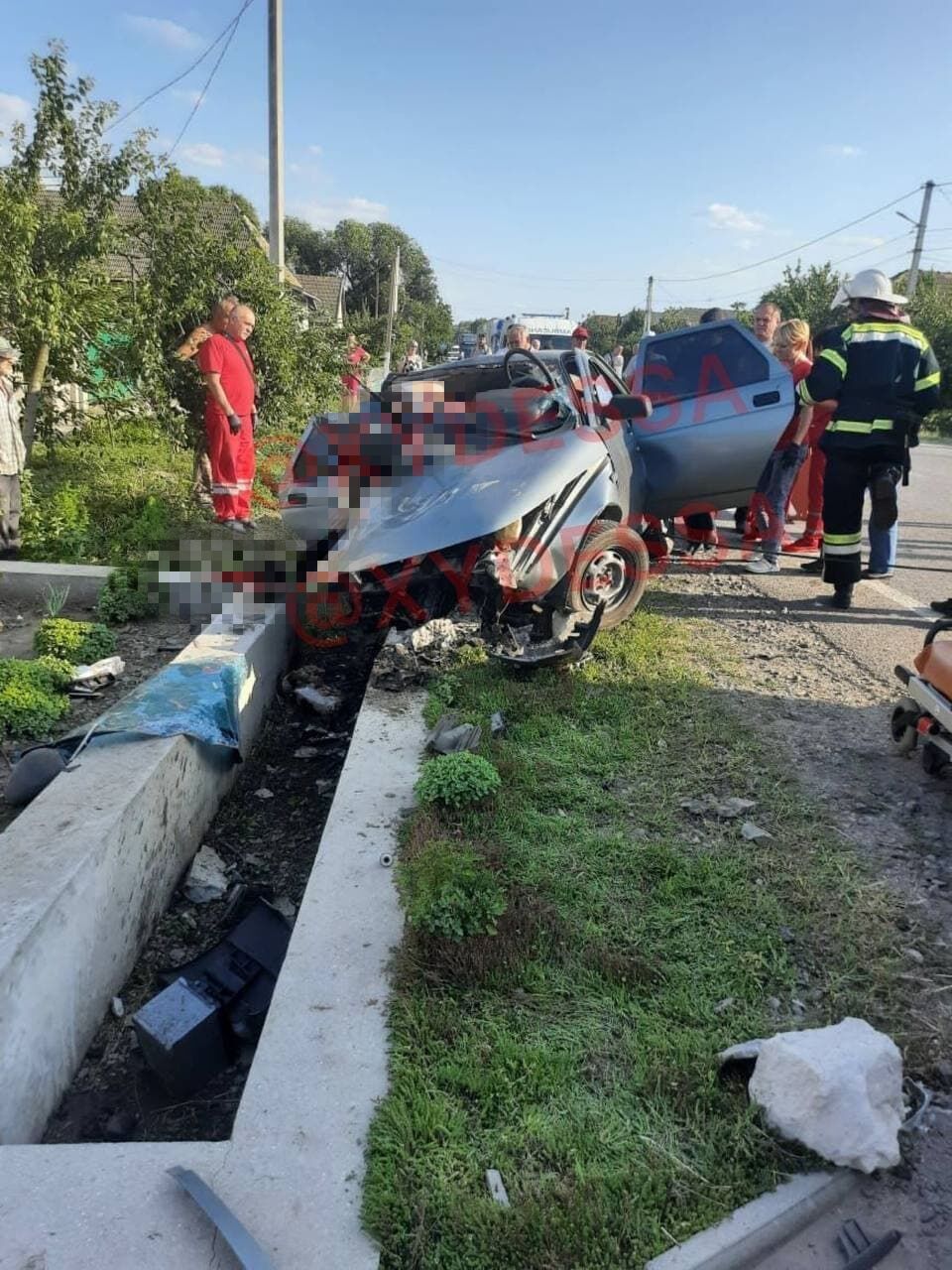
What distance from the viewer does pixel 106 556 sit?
6242 mm

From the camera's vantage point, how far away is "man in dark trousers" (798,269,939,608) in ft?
17.7

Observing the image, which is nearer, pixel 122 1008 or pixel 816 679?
pixel 122 1008

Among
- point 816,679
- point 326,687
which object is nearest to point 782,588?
point 816,679

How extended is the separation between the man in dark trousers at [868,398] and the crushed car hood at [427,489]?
180 centimetres

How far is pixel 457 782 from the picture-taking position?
3.15 metres

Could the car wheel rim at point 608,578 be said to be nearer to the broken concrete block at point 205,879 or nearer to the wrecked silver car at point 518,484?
the wrecked silver car at point 518,484

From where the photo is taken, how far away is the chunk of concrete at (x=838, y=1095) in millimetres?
1841

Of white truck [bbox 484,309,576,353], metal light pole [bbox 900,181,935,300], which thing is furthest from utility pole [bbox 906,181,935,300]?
white truck [bbox 484,309,576,353]

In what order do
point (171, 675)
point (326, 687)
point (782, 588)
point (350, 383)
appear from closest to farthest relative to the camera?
point (171, 675) < point (326, 687) < point (350, 383) < point (782, 588)

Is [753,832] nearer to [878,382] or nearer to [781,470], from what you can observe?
[878,382]

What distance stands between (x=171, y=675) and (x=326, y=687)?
124 centimetres

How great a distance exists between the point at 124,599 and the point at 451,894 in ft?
12.0

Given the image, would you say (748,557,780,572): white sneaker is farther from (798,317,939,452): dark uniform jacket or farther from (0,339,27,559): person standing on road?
(0,339,27,559): person standing on road

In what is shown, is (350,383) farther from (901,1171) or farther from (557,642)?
(901,1171)
